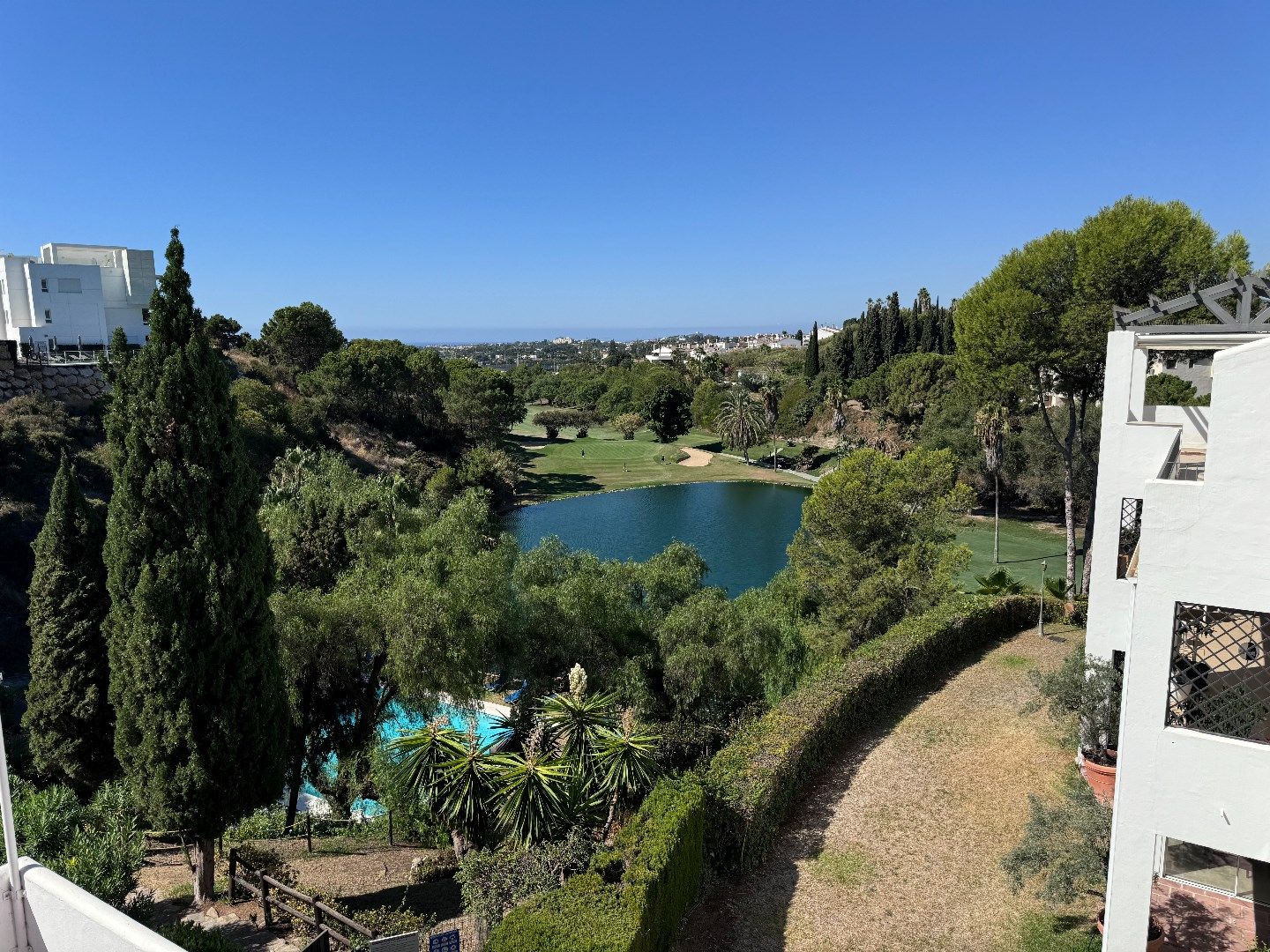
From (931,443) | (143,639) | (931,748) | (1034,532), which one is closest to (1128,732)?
(931,748)

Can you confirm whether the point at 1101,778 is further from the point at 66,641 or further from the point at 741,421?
the point at 741,421

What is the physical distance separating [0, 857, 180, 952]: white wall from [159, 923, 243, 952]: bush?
12.7 feet

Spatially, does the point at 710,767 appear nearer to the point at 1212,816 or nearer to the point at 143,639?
the point at 1212,816

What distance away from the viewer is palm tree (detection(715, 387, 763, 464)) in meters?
69.1

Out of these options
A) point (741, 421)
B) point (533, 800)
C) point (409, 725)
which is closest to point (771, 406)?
point (741, 421)

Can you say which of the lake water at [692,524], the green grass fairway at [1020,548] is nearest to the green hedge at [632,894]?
the green grass fairway at [1020,548]

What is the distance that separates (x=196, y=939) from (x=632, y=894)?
3.67 m

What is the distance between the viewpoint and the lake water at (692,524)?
1570 inches

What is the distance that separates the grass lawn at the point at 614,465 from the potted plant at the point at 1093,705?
49.6 m

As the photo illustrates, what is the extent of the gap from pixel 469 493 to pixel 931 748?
9.21 m

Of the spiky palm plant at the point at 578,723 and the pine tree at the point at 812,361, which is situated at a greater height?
the pine tree at the point at 812,361

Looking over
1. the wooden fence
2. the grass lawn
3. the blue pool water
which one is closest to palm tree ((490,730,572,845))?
the wooden fence

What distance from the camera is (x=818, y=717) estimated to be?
10805mm

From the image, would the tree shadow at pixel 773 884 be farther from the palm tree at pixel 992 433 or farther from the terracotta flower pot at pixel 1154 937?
the palm tree at pixel 992 433
